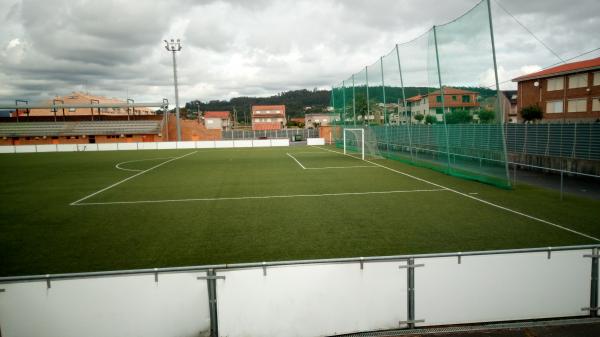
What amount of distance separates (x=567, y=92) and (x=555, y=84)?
6.47ft

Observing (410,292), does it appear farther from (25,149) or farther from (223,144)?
(25,149)

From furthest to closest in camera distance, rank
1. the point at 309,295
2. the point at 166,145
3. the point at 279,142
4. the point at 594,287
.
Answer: the point at 279,142 → the point at 166,145 → the point at 594,287 → the point at 309,295

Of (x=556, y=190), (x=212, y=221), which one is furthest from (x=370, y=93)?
(x=212, y=221)

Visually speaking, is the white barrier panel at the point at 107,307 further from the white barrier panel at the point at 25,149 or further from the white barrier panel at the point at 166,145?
the white barrier panel at the point at 25,149

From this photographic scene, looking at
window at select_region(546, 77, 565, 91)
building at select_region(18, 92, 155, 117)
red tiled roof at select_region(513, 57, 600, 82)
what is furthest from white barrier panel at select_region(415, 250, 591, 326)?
building at select_region(18, 92, 155, 117)

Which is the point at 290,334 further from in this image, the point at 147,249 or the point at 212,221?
the point at 212,221

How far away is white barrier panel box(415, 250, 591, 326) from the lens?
4488mm

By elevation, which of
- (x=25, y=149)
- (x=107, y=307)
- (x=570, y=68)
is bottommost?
(x=107, y=307)

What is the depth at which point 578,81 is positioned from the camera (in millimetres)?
39406

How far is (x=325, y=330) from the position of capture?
4445mm

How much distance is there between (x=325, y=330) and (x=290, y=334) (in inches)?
15.9

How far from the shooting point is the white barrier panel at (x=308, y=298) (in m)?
Answer: 4.25

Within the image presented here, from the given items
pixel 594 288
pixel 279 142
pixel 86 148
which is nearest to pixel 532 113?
pixel 279 142

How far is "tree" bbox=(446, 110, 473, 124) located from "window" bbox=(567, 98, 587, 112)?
29.9 meters
